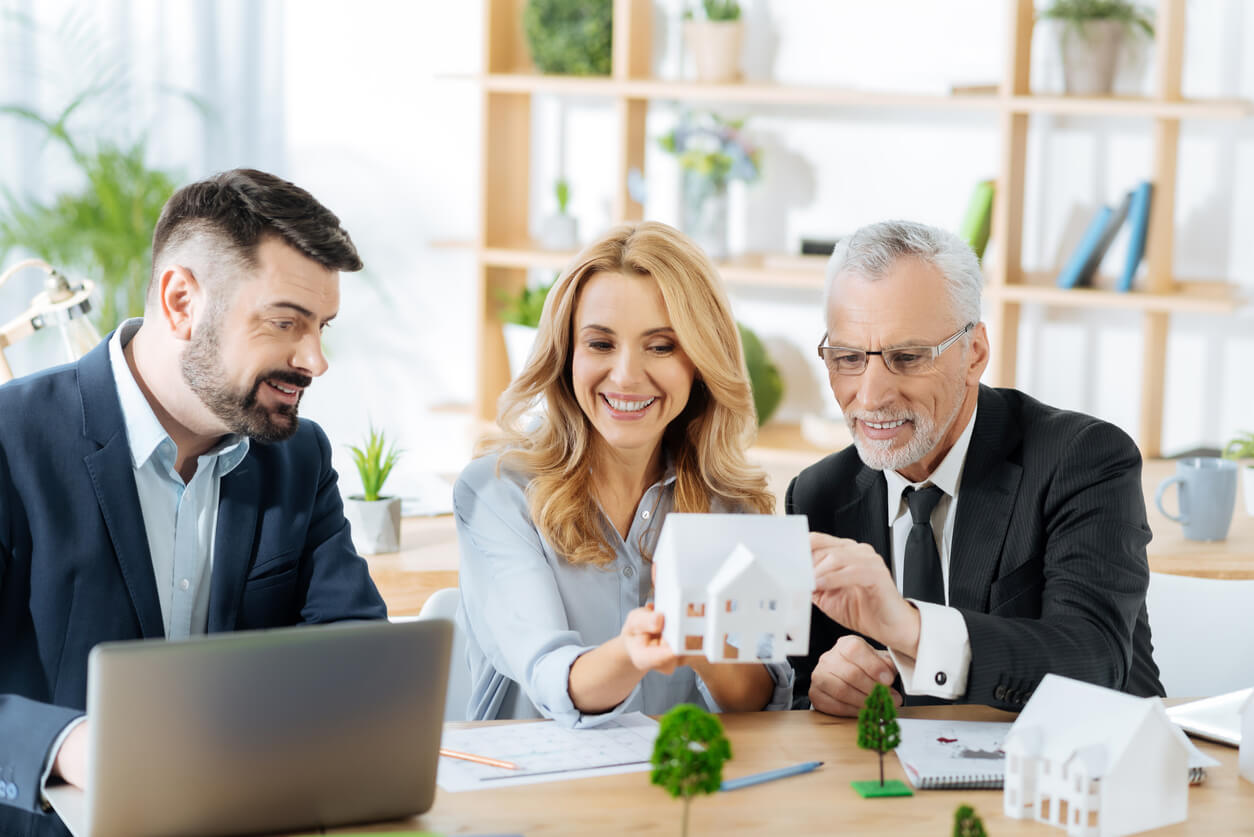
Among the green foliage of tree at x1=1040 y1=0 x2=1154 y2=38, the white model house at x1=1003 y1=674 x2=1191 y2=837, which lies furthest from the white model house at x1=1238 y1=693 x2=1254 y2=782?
the green foliage of tree at x1=1040 y1=0 x2=1154 y2=38

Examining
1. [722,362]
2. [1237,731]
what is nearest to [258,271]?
[722,362]

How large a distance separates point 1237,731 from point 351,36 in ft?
11.9

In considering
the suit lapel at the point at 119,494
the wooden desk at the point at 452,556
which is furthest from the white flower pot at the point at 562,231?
the suit lapel at the point at 119,494

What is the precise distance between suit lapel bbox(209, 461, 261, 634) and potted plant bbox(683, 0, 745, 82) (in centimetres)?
238

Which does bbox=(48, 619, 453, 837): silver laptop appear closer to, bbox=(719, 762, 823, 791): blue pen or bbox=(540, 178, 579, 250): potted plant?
bbox=(719, 762, 823, 791): blue pen

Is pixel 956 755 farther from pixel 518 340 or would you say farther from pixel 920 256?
pixel 518 340

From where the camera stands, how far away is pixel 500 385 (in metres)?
4.24

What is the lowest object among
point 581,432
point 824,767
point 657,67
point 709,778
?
point 824,767

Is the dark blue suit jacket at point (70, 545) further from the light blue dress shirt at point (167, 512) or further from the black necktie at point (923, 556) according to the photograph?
the black necktie at point (923, 556)

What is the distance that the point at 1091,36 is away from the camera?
354cm

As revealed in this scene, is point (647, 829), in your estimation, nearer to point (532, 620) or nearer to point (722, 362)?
point (532, 620)

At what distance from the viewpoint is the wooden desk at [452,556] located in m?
2.49

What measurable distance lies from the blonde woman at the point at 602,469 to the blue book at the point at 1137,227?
1890 mm

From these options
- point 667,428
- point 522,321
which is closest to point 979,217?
point 522,321
